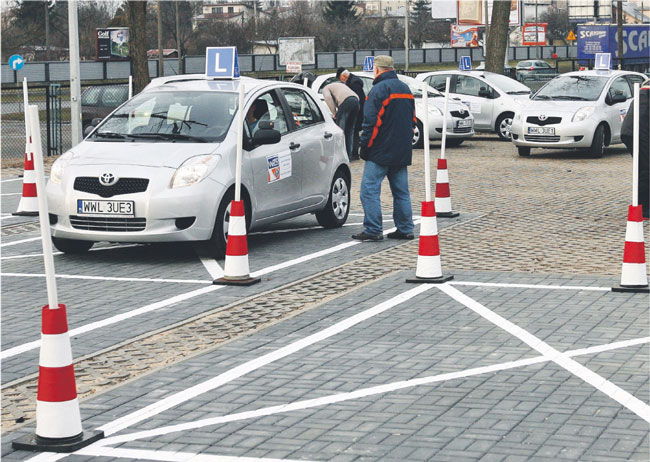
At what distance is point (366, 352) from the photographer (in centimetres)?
741

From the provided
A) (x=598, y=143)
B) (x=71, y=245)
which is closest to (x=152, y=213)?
(x=71, y=245)

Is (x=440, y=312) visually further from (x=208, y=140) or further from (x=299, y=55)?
(x=299, y=55)

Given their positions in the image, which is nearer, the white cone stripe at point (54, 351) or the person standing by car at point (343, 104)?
the white cone stripe at point (54, 351)

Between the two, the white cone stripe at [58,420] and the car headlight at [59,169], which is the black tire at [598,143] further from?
the white cone stripe at [58,420]

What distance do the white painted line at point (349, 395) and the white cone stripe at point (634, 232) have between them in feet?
6.37

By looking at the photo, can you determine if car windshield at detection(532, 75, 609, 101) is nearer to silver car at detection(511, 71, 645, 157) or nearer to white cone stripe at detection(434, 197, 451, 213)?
silver car at detection(511, 71, 645, 157)


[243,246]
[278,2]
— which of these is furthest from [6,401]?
[278,2]

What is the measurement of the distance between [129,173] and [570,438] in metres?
6.25

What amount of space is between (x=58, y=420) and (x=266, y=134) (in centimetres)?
629

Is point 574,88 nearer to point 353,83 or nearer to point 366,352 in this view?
point 353,83

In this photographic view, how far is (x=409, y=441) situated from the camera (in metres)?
5.50

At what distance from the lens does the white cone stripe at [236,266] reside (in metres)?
9.80

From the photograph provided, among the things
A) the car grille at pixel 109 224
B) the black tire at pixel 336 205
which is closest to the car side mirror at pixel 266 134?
the car grille at pixel 109 224

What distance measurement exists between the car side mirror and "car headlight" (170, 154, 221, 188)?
2.03ft
